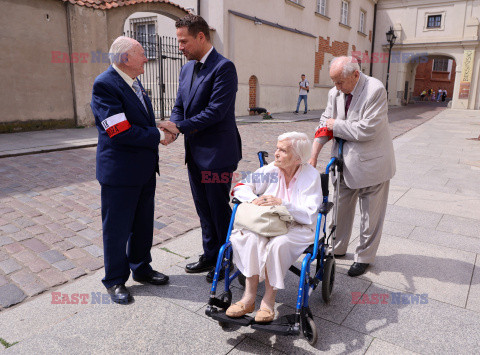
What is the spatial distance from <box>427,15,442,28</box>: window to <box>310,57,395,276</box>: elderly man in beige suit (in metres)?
31.1

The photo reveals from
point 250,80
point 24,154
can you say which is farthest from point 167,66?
point 24,154

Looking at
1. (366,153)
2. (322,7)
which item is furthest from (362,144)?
(322,7)

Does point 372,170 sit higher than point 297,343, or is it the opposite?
point 372,170

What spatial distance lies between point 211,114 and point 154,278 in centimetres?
145

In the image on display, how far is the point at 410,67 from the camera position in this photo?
3300 cm

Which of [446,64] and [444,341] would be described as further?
[446,64]

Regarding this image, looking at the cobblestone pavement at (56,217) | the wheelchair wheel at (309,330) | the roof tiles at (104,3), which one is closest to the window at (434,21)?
the roof tiles at (104,3)

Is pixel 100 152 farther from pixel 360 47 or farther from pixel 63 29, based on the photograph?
pixel 360 47

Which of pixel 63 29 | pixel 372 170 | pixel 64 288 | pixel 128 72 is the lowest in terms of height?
pixel 64 288

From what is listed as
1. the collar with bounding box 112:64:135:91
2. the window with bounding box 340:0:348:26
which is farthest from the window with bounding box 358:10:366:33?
the collar with bounding box 112:64:135:91

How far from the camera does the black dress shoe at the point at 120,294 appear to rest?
3018 millimetres

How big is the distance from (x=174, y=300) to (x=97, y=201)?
2.88 metres

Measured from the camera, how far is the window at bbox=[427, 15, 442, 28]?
29.2 metres

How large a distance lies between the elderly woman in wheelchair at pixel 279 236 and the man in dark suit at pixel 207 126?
1.23 ft
